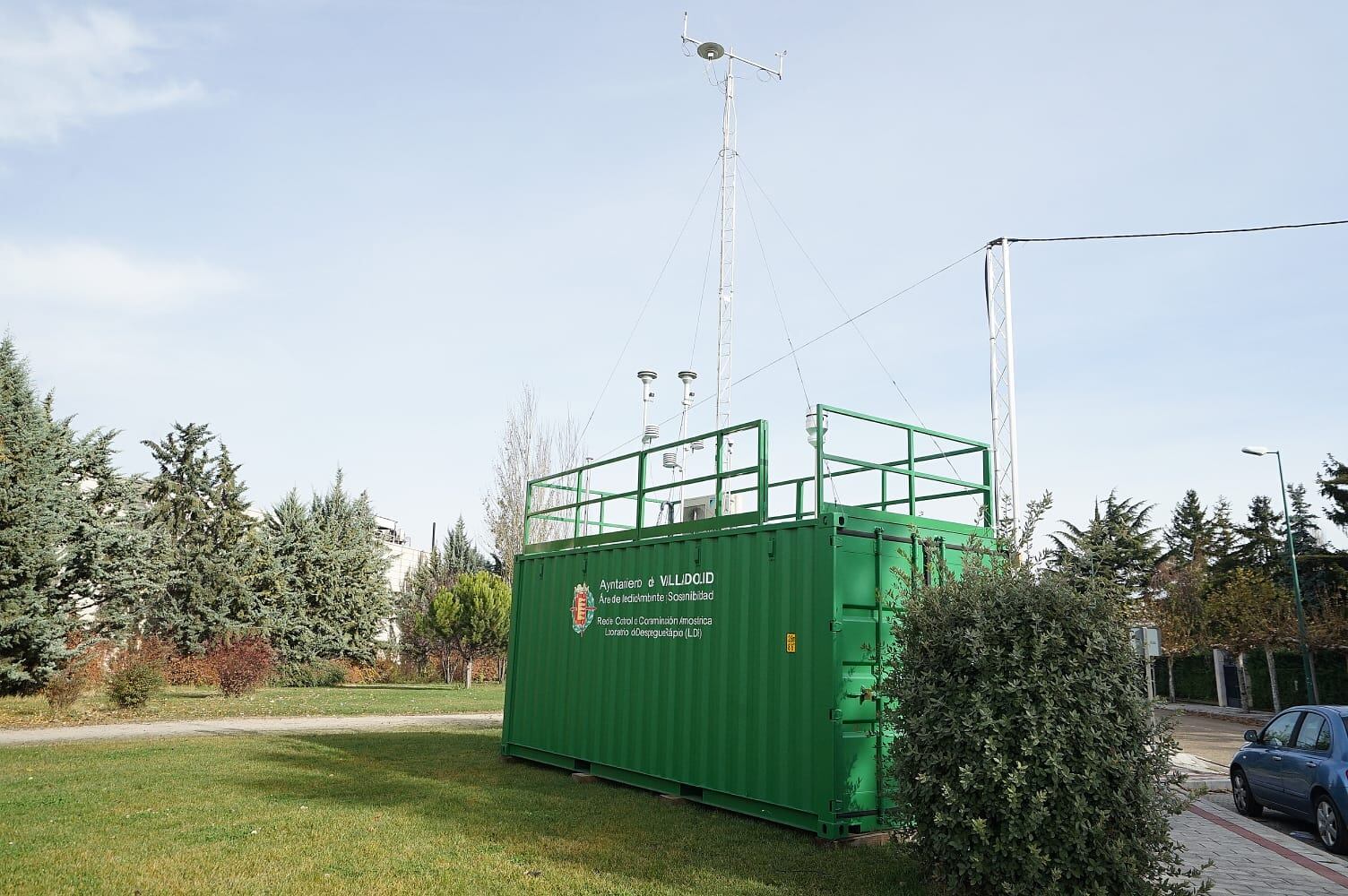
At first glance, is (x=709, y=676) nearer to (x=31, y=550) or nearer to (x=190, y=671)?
(x=31, y=550)

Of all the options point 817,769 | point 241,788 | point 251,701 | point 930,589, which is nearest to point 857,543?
point 930,589

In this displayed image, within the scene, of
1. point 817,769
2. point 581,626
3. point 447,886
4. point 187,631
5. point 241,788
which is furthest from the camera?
point 187,631

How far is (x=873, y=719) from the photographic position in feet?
27.3

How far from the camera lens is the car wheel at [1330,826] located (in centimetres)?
924

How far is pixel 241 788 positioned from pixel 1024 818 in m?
8.43

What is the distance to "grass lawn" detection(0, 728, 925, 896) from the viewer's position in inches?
262

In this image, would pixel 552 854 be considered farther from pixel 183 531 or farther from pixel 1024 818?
pixel 183 531

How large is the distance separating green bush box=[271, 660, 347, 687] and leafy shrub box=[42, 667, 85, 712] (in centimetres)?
Answer: 1228

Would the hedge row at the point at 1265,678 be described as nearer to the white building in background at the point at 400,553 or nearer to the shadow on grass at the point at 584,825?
the shadow on grass at the point at 584,825

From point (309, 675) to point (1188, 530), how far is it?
5150 centimetres

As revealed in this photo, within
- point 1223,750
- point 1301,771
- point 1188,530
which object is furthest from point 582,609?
point 1188,530

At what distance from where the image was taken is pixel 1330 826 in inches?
372

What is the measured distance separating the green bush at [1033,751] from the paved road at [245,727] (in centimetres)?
1360

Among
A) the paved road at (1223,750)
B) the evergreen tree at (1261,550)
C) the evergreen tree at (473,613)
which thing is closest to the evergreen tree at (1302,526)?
the evergreen tree at (1261,550)
